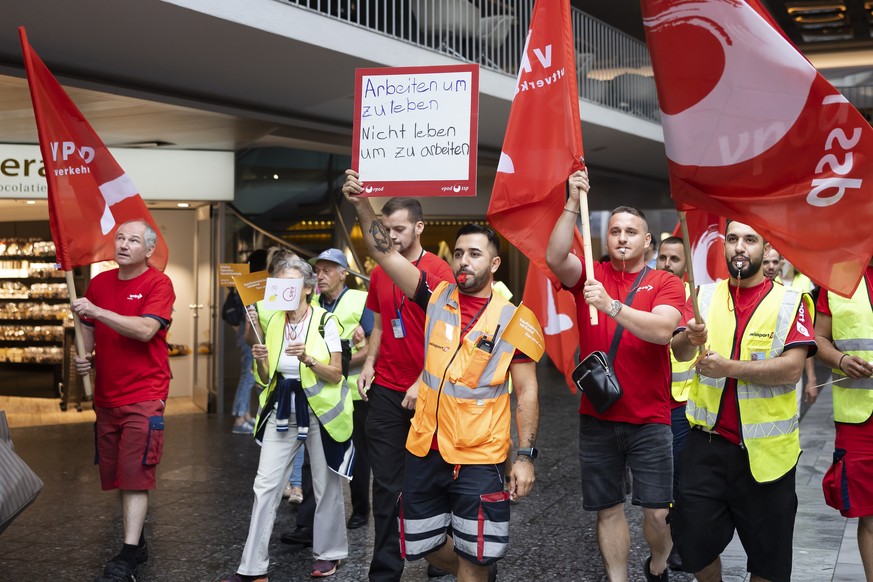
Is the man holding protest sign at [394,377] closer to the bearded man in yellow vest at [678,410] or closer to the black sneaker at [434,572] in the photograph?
the black sneaker at [434,572]

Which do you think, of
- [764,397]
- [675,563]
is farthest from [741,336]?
[675,563]

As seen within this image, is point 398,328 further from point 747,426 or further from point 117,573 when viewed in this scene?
point 117,573

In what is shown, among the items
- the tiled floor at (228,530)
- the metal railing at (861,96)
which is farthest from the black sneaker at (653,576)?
the metal railing at (861,96)

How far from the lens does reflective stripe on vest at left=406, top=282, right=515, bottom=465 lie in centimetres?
454

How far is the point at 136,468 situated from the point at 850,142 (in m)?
4.31

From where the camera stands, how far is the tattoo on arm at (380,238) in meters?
4.96

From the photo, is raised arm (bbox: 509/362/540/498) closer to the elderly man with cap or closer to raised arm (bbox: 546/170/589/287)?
raised arm (bbox: 546/170/589/287)

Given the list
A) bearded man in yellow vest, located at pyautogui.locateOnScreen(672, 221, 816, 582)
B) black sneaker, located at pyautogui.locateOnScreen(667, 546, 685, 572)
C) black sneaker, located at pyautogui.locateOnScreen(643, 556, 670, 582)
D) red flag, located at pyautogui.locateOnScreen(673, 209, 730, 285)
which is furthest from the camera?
red flag, located at pyautogui.locateOnScreen(673, 209, 730, 285)

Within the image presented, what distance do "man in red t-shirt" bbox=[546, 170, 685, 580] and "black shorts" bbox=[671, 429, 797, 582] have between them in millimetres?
214

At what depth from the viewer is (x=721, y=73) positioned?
4.36 metres

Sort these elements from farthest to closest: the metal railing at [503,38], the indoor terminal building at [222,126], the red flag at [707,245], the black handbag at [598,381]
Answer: the metal railing at [503,38]
the indoor terminal building at [222,126]
the red flag at [707,245]
the black handbag at [598,381]

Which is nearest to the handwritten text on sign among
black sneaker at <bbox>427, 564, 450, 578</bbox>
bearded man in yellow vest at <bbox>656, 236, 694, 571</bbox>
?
bearded man in yellow vest at <bbox>656, 236, 694, 571</bbox>

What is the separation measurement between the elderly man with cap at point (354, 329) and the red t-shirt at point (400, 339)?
148 cm

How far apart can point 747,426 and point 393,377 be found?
1.93 meters
